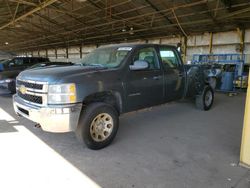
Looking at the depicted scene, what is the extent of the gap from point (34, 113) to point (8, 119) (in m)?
2.46

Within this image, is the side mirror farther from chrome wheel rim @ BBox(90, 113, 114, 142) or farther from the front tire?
chrome wheel rim @ BBox(90, 113, 114, 142)

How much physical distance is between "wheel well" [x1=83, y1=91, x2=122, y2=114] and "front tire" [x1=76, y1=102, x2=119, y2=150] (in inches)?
4.6

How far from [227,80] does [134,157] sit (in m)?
7.75

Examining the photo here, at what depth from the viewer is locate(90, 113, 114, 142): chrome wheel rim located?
3.37 metres

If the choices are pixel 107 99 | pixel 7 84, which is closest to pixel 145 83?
pixel 107 99

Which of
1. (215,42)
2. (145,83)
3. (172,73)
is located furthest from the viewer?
(215,42)

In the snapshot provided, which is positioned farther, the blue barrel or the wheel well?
the blue barrel

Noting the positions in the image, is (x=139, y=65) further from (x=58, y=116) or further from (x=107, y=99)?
(x=58, y=116)

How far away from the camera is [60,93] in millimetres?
2980

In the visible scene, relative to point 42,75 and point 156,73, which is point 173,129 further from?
point 42,75

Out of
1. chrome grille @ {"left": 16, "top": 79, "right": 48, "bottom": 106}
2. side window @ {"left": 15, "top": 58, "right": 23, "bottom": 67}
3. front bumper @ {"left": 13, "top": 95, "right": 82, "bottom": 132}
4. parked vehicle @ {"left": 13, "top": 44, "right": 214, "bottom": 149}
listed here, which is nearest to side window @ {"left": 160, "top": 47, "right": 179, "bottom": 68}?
parked vehicle @ {"left": 13, "top": 44, "right": 214, "bottom": 149}

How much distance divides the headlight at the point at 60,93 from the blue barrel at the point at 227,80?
27.2ft

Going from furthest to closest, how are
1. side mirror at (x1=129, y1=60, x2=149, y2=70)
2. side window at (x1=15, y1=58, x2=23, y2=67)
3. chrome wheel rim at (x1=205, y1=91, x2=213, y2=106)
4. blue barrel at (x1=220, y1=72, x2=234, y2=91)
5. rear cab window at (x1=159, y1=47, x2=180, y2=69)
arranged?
side window at (x1=15, y1=58, x2=23, y2=67) → blue barrel at (x1=220, y1=72, x2=234, y2=91) → chrome wheel rim at (x1=205, y1=91, x2=213, y2=106) → rear cab window at (x1=159, y1=47, x2=180, y2=69) → side mirror at (x1=129, y1=60, x2=149, y2=70)

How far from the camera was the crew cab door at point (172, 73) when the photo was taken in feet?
15.0
